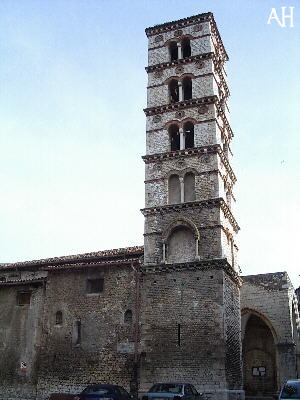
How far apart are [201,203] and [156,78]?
30.0 feet

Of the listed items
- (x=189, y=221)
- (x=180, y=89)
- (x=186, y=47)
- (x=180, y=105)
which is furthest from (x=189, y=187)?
(x=186, y=47)

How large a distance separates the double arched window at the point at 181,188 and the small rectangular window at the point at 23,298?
372 inches

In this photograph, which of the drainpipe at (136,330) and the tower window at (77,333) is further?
the tower window at (77,333)

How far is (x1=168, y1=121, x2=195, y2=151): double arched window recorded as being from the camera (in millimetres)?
27000

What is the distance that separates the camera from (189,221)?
2452cm

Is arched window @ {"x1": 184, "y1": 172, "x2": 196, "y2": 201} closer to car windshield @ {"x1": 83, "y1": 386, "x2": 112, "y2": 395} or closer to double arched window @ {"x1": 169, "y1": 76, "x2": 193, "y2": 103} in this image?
double arched window @ {"x1": 169, "y1": 76, "x2": 193, "y2": 103}

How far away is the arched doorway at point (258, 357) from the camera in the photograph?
29.8 metres

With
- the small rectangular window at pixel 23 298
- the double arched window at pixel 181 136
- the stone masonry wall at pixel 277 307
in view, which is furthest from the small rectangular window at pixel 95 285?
the stone masonry wall at pixel 277 307

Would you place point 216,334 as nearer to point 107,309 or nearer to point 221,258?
point 221,258

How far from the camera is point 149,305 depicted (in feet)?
77.2

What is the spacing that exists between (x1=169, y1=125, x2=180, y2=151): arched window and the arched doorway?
456 inches

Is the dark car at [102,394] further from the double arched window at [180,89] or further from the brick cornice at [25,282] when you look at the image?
the double arched window at [180,89]

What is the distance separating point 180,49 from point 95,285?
15.2 m

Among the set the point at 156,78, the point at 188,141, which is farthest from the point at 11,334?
the point at 156,78
